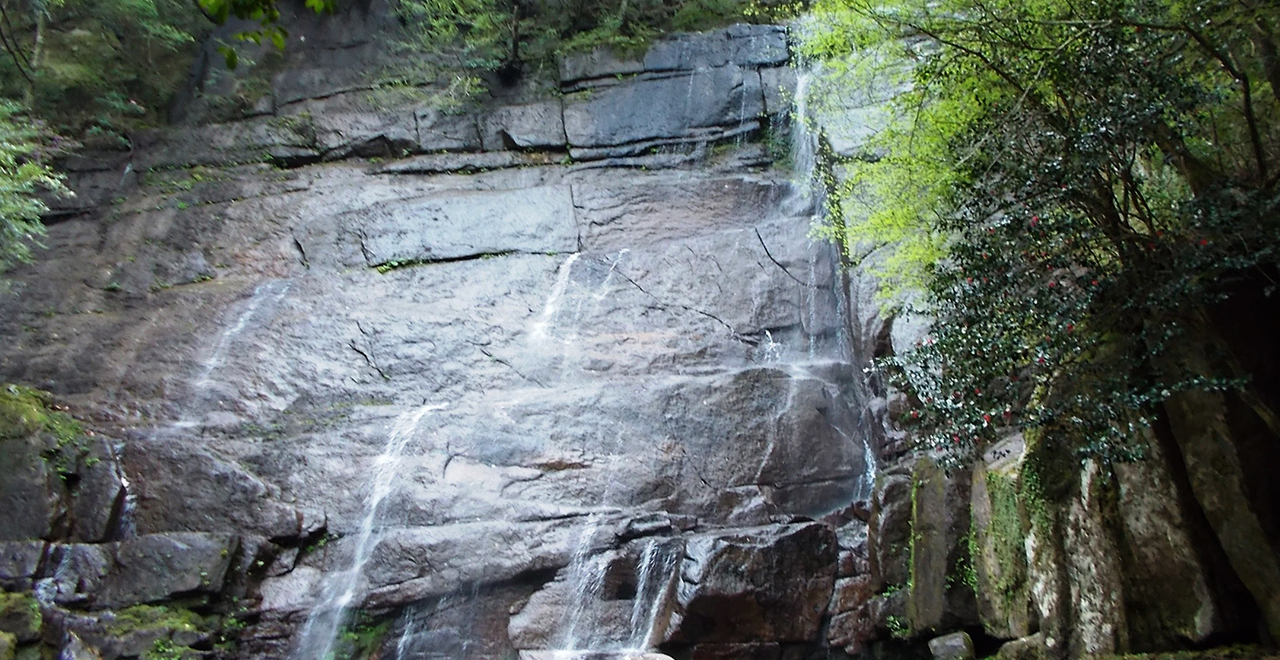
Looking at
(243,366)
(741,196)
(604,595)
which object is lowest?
(604,595)

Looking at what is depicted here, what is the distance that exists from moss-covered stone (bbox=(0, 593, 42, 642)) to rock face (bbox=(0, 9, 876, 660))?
0.25 meters

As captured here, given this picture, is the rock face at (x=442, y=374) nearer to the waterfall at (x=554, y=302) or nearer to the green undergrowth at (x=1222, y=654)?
the waterfall at (x=554, y=302)

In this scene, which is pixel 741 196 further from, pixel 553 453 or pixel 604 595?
pixel 604 595

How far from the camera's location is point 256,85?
55.4 feet

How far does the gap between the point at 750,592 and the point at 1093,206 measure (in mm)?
5151

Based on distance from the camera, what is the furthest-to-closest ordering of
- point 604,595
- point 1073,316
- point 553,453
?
point 553,453 → point 604,595 → point 1073,316

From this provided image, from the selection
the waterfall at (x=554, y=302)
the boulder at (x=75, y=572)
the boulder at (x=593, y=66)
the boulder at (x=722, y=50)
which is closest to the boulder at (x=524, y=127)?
the boulder at (x=593, y=66)

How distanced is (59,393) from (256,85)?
760cm

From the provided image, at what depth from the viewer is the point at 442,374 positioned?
1228 centimetres

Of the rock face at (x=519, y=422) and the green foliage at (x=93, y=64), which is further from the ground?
the green foliage at (x=93, y=64)

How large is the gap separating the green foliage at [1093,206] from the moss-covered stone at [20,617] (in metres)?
8.60

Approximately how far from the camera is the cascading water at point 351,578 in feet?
30.8

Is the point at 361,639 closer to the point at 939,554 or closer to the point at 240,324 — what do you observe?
the point at 240,324

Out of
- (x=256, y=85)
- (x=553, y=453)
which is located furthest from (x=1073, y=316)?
(x=256, y=85)
